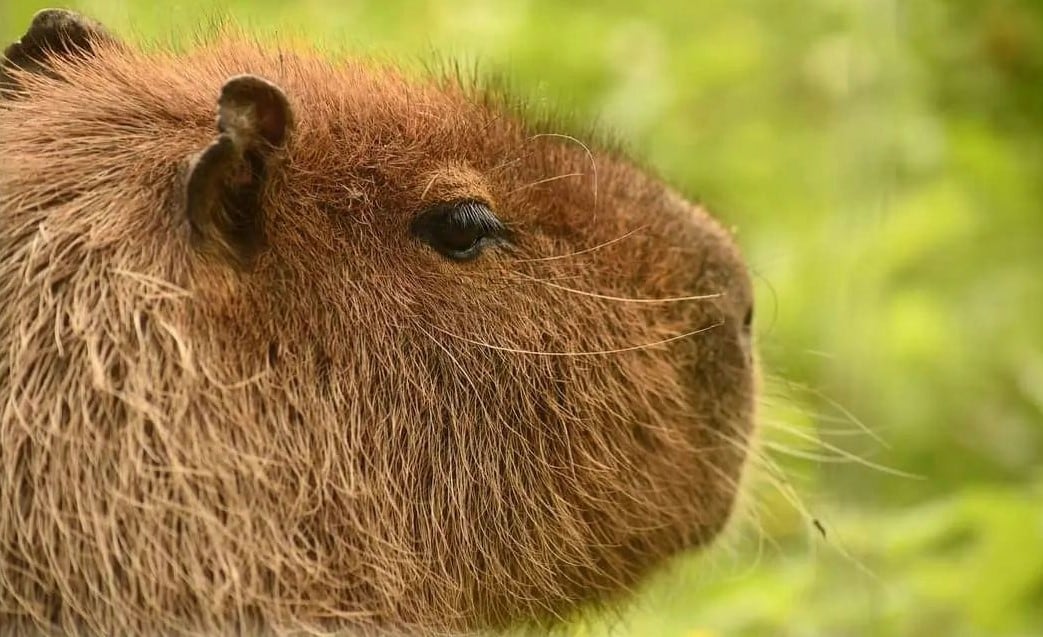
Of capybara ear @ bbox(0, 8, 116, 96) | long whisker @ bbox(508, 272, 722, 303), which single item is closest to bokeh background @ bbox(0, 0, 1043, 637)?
capybara ear @ bbox(0, 8, 116, 96)

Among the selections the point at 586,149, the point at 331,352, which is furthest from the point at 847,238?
the point at 331,352

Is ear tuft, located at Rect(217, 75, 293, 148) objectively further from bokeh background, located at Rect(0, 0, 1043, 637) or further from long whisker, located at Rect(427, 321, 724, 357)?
bokeh background, located at Rect(0, 0, 1043, 637)

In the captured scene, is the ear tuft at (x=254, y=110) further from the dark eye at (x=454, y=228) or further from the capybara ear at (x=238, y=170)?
the dark eye at (x=454, y=228)

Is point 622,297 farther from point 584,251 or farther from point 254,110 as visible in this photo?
point 254,110

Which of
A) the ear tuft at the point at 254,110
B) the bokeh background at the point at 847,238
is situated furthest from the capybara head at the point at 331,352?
the bokeh background at the point at 847,238

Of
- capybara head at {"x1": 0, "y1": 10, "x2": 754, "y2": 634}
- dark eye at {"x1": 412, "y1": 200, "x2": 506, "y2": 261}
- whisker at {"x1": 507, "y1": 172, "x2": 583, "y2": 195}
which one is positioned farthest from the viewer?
whisker at {"x1": 507, "y1": 172, "x2": 583, "y2": 195}

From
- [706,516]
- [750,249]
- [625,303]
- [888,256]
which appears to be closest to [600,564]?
[706,516]

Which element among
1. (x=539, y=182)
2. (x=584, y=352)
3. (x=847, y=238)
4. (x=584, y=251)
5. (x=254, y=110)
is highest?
(x=254, y=110)
